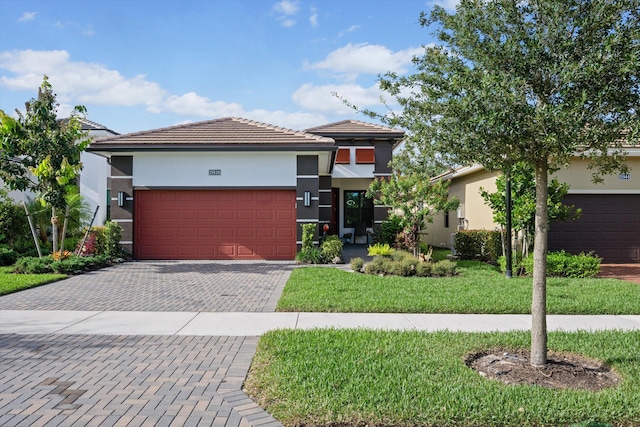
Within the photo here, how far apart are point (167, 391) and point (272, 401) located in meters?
1.10

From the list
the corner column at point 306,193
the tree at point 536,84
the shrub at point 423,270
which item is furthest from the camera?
the corner column at point 306,193

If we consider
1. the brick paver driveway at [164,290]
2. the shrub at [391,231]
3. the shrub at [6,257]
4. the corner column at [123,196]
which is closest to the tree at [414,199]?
the shrub at [391,231]

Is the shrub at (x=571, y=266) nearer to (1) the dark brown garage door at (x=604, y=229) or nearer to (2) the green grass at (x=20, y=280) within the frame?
(1) the dark brown garage door at (x=604, y=229)

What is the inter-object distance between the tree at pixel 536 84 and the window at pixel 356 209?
789 inches

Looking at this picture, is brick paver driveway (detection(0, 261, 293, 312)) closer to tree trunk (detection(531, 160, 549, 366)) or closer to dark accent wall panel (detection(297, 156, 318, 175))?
dark accent wall panel (detection(297, 156, 318, 175))

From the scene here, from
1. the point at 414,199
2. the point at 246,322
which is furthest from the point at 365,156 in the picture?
the point at 246,322

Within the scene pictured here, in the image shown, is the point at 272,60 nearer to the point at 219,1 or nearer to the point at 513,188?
the point at 219,1

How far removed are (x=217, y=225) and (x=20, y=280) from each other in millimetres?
6516

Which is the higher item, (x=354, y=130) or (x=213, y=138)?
(x=354, y=130)

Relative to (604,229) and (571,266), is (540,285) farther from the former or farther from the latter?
(604,229)

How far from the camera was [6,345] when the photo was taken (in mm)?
6125

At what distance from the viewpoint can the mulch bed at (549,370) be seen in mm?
4758

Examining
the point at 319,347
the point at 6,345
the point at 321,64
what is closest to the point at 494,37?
the point at 319,347

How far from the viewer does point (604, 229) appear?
600 inches
